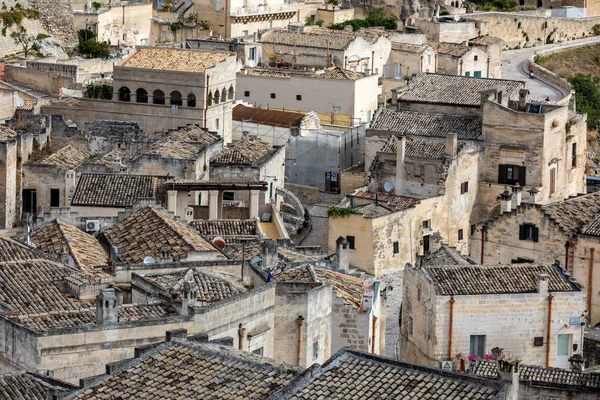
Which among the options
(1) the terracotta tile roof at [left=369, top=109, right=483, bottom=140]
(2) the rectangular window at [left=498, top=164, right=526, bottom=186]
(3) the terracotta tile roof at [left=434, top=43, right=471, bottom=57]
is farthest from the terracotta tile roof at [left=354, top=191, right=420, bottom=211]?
(3) the terracotta tile roof at [left=434, top=43, right=471, bottom=57]

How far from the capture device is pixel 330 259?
49750 mm

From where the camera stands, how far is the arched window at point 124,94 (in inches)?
2635

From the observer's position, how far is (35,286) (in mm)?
38469

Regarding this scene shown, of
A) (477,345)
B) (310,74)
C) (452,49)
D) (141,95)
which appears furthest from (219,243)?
(452,49)

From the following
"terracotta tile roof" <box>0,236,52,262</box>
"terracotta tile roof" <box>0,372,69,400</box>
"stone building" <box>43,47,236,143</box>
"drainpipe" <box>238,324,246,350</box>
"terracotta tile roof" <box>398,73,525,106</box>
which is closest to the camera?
"terracotta tile roof" <box>0,372,69,400</box>

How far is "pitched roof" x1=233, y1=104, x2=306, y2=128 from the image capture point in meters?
68.5

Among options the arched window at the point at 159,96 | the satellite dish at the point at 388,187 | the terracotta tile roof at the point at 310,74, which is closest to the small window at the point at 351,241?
the satellite dish at the point at 388,187

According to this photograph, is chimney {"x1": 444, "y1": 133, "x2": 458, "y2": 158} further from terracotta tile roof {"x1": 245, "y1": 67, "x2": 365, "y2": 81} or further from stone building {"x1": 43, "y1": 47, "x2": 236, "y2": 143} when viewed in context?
terracotta tile roof {"x1": 245, "y1": 67, "x2": 365, "y2": 81}

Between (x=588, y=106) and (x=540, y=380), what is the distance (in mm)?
56127

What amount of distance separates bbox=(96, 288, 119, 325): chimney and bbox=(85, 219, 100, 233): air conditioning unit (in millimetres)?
12179

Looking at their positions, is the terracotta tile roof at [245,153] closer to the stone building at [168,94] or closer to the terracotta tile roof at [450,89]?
the stone building at [168,94]

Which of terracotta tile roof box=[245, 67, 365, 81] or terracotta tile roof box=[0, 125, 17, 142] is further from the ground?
terracotta tile roof box=[245, 67, 365, 81]

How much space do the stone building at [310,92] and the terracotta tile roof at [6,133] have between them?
645 inches

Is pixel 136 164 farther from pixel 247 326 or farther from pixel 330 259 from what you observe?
pixel 247 326
